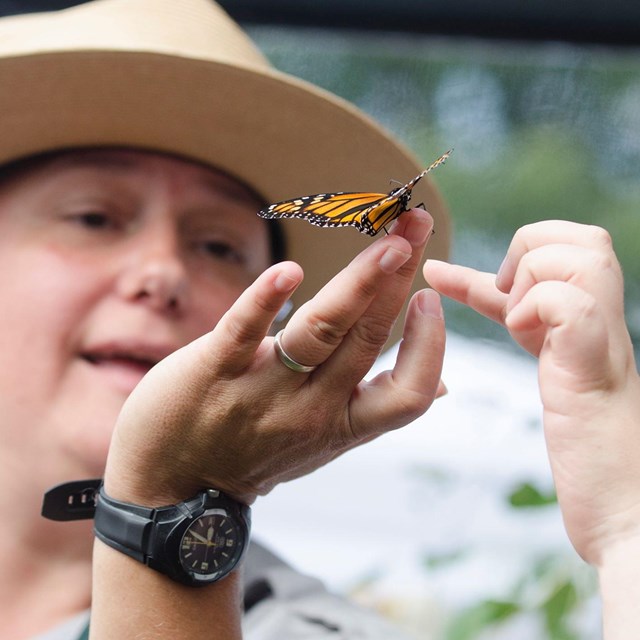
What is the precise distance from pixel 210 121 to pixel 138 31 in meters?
0.17

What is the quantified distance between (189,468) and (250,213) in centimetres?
72

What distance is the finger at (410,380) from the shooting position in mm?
819


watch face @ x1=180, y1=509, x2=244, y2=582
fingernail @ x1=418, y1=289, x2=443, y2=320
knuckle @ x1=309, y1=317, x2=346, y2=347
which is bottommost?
watch face @ x1=180, y1=509, x2=244, y2=582

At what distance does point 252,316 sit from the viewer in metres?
0.72

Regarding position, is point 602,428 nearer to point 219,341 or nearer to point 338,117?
point 219,341

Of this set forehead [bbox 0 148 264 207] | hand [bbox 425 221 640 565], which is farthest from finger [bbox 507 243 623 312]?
forehead [bbox 0 148 264 207]

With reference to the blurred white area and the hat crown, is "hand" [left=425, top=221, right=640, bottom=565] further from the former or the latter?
the blurred white area

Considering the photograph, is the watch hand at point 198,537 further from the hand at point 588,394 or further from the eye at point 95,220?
the eye at point 95,220

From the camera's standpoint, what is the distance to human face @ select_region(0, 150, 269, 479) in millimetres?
1237

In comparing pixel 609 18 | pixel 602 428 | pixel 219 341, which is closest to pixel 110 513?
pixel 219 341

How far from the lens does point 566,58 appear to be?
165cm

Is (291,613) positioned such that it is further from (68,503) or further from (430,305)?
(430,305)

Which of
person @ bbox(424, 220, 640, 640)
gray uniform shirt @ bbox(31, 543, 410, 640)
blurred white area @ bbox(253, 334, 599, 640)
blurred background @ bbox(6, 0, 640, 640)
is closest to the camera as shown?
person @ bbox(424, 220, 640, 640)

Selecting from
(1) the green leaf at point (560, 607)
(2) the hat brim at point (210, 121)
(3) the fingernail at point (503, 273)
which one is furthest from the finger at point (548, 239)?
(1) the green leaf at point (560, 607)
